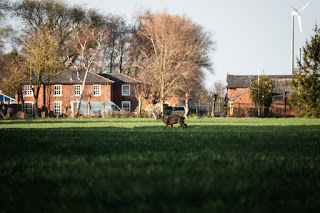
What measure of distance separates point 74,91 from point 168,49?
55.3 feet

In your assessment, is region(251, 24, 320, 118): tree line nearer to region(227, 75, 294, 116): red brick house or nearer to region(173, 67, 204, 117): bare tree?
region(227, 75, 294, 116): red brick house

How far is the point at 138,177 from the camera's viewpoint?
13.4 ft

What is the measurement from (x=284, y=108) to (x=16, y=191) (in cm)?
4989

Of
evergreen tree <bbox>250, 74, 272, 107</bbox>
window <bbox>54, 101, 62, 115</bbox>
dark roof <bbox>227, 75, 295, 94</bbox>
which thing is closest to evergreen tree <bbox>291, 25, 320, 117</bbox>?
evergreen tree <bbox>250, 74, 272, 107</bbox>

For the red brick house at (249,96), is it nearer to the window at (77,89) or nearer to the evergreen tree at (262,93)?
the evergreen tree at (262,93)

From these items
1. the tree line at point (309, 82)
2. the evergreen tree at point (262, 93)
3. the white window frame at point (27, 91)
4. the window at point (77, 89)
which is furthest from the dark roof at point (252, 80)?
the white window frame at point (27, 91)

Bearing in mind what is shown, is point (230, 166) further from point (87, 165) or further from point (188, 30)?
point (188, 30)

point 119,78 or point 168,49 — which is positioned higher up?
point 168,49

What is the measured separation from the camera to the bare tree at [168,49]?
3888cm

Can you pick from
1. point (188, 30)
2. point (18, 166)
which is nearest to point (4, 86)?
point (188, 30)

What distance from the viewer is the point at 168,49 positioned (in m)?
39.4

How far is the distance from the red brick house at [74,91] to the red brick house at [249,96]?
15404 millimetres

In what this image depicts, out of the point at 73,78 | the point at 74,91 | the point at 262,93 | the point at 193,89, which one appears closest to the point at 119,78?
the point at 73,78

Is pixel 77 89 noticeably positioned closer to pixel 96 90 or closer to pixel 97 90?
pixel 96 90
